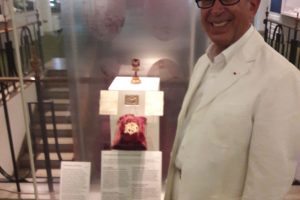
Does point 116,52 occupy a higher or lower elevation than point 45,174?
higher

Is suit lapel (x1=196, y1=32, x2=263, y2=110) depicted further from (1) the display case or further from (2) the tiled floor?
(1) the display case

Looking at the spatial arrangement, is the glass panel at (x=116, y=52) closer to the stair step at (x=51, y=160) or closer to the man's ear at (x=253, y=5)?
the man's ear at (x=253, y=5)

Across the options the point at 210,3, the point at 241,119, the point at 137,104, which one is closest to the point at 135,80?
the point at 137,104

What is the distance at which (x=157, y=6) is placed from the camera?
2.00 meters

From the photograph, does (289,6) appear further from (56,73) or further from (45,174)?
(45,174)

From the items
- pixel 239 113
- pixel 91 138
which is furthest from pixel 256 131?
pixel 91 138

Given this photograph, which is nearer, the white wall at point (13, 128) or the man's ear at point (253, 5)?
the man's ear at point (253, 5)

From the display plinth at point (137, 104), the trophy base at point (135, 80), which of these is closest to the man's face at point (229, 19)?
the display plinth at point (137, 104)

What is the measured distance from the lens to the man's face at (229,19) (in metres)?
0.81

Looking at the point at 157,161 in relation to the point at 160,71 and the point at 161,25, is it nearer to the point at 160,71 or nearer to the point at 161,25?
the point at 160,71

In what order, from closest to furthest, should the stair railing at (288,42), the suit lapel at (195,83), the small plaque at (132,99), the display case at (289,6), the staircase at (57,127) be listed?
the suit lapel at (195,83), the small plaque at (132,99), the stair railing at (288,42), the staircase at (57,127), the display case at (289,6)

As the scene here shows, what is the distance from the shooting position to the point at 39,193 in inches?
Result: 91.4

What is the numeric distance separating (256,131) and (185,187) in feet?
1.01

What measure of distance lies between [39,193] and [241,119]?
1988 mm
